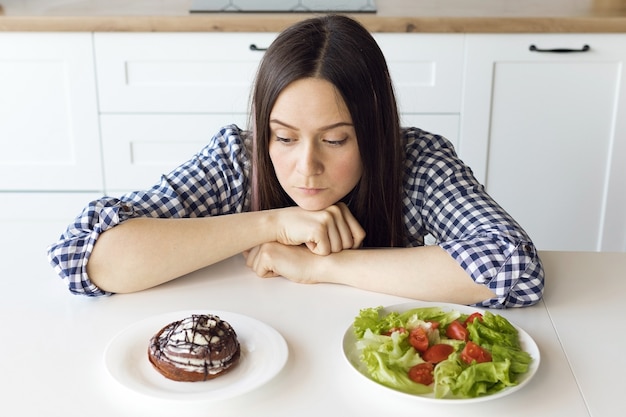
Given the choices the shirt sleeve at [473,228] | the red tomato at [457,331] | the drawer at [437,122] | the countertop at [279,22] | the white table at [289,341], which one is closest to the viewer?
the white table at [289,341]

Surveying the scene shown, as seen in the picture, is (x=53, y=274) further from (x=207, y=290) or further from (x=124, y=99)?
(x=124, y=99)

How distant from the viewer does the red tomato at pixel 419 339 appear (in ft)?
3.18

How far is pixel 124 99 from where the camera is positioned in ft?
7.91

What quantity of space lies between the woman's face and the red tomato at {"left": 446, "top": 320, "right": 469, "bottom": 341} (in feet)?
1.15

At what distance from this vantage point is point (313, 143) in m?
1.25

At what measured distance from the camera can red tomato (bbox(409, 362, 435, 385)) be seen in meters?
0.93

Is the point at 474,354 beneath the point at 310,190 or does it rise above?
beneath

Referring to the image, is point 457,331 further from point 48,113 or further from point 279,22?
point 48,113

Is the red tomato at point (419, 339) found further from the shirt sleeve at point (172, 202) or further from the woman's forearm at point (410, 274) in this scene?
the shirt sleeve at point (172, 202)

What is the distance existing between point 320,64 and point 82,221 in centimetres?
45

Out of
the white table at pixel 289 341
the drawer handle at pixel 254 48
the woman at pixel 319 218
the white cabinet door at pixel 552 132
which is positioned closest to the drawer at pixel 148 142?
the drawer handle at pixel 254 48

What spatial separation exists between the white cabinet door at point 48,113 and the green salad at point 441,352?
5.27 feet

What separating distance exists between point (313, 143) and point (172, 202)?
288mm

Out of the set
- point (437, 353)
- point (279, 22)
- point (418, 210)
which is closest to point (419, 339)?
point (437, 353)
